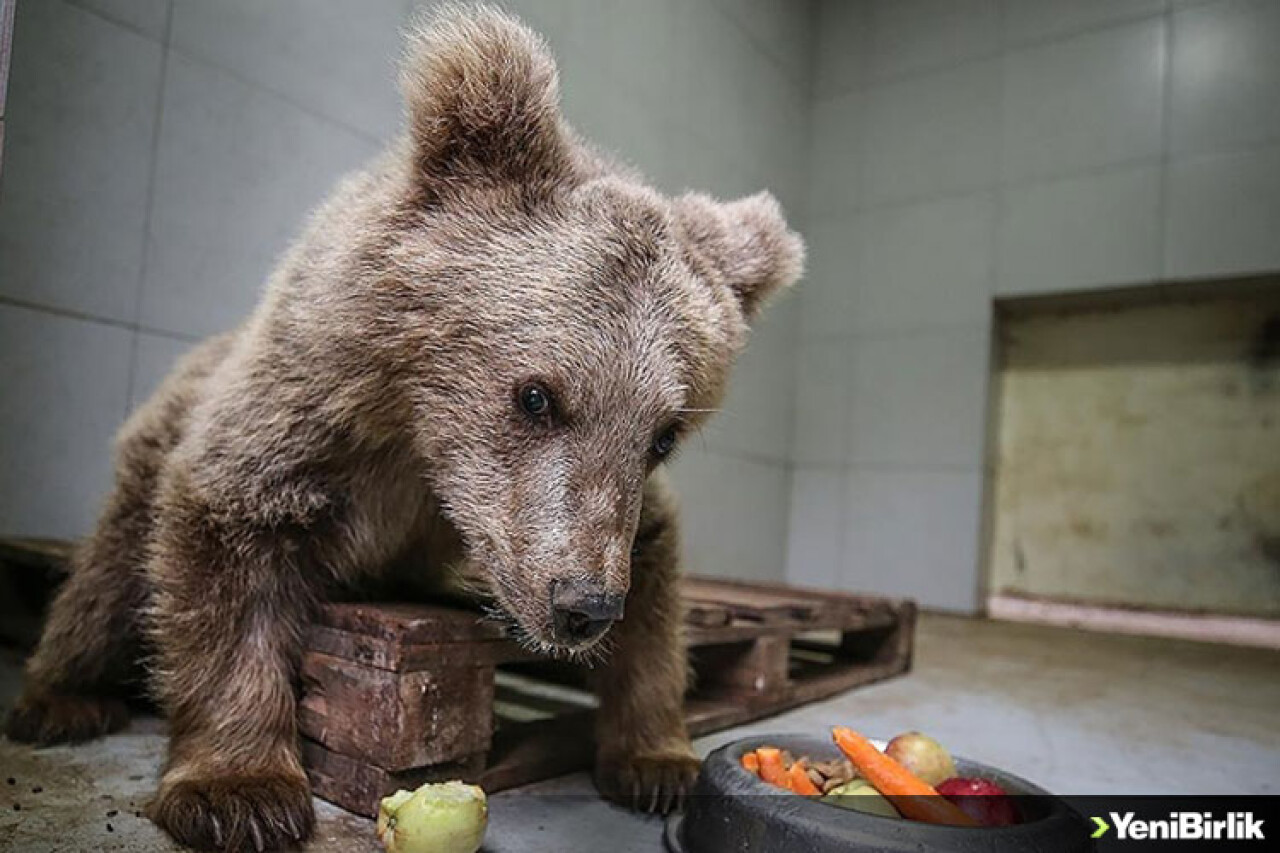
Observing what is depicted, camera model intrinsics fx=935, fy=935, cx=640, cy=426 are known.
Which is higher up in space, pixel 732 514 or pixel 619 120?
pixel 619 120

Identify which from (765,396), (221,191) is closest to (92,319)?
(221,191)

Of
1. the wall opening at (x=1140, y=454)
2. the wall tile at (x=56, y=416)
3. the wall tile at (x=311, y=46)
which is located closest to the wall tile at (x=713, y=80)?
the wall tile at (x=311, y=46)

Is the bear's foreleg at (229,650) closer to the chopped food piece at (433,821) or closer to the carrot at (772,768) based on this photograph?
the chopped food piece at (433,821)

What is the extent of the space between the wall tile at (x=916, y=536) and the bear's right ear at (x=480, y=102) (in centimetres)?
536

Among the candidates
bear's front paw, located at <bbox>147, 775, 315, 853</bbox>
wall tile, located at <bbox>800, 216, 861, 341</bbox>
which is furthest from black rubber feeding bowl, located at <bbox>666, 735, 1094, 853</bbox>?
wall tile, located at <bbox>800, 216, 861, 341</bbox>

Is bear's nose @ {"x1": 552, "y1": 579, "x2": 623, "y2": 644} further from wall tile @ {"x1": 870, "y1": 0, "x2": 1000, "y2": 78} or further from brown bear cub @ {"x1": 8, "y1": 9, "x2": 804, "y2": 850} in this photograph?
wall tile @ {"x1": 870, "y1": 0, "x2": 1000, "y2": 78}

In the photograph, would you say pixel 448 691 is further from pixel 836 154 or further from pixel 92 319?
pixel 836 154

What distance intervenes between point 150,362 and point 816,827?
3.12 m

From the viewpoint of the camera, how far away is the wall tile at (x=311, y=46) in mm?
3619

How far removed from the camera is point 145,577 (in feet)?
7.65

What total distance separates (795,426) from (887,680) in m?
3.61

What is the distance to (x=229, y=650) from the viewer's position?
1881 millimetres

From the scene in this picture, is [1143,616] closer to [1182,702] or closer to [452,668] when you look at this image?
[1182,702]

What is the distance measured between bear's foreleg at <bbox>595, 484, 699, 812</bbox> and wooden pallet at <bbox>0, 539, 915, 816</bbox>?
0.16 metres
